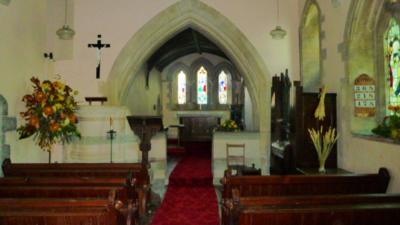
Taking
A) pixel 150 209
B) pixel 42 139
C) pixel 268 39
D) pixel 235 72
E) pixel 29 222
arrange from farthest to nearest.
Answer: pixel 235 72, pixel 268 39, pixel 150 209, pixel 42 139, pixel 29 222

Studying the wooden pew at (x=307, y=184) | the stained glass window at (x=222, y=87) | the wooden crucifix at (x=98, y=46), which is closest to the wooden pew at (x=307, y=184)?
the wooden pew at (x=307, y=184)

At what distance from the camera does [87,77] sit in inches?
267

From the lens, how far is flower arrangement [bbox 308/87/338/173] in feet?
14.1

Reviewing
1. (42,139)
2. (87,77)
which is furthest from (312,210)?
(87,77)

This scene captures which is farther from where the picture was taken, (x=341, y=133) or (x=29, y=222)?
(x=341, y=133)

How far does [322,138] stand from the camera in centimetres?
470

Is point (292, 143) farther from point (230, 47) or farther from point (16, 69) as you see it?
point (16, 69)

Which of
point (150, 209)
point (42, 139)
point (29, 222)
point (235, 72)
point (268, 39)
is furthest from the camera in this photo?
point (235, 72)

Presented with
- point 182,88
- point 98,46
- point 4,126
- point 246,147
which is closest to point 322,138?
point 246,147

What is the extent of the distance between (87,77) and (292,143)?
4.22 metres

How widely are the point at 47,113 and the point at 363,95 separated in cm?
407

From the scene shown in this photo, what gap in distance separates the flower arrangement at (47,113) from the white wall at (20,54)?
0.19 m

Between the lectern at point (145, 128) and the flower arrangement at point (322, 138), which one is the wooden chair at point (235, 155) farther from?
the flower arrangement at point (322, 138)

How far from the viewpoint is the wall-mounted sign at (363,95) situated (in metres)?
4.35
